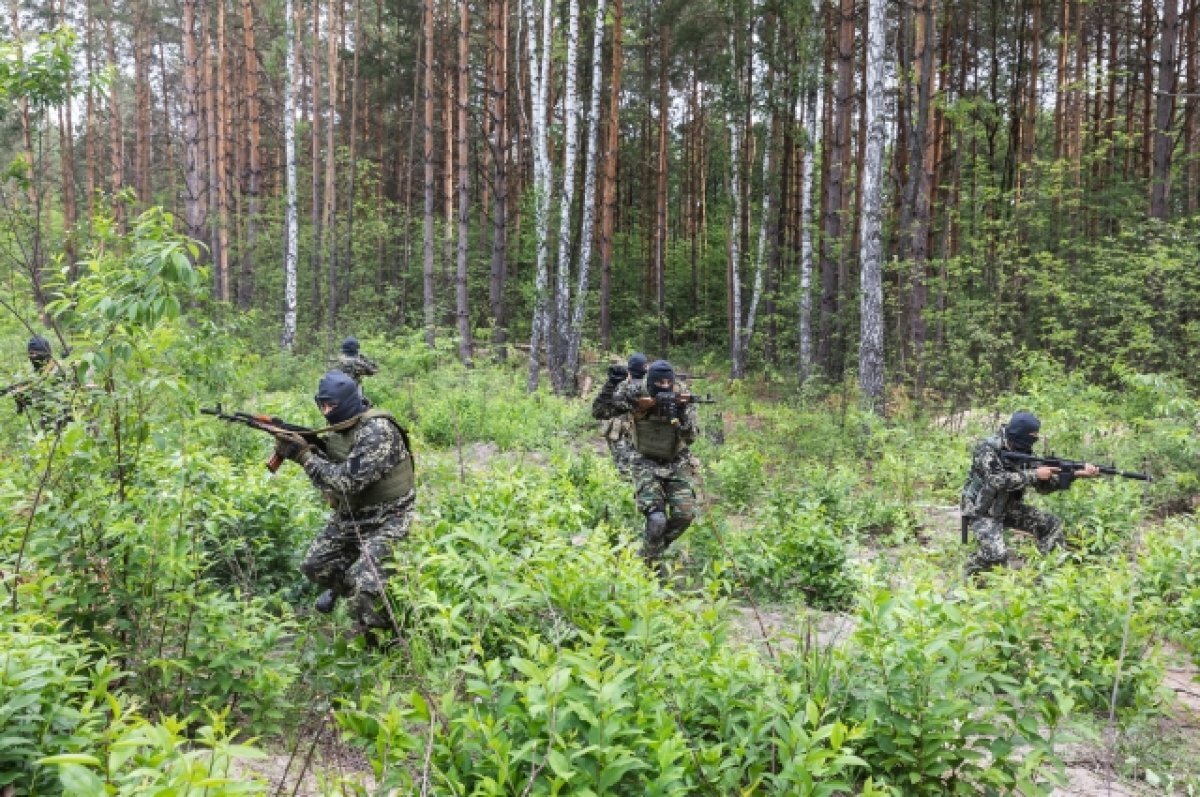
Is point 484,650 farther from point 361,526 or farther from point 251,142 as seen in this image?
point 251,142

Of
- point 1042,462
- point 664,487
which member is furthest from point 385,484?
point 1042,462

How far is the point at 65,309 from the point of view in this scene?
3541mm

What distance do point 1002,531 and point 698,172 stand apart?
24965 mm

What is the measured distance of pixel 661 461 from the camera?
677cm

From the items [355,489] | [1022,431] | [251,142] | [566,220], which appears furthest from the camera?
[251,142]

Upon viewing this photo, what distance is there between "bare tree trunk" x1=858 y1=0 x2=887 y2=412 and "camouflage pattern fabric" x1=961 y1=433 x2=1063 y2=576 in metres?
4.48

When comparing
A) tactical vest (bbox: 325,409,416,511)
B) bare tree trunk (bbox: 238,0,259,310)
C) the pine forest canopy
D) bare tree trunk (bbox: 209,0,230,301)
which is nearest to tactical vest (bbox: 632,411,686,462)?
tactical vest (bbox: 325,409,416,511)

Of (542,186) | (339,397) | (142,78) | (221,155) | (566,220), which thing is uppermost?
(142,78)

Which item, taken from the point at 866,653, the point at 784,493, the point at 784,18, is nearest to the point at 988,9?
the point at 784,18

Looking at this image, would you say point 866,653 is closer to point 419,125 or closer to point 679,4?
point 679,4

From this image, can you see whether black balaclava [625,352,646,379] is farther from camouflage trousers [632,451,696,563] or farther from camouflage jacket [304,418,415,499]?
camouflage jacket [304,418,415,499]

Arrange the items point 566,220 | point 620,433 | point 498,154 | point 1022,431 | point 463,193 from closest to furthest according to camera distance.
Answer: point 1022,431, point 620,433, point 566,220, point 463,193, point 498,154

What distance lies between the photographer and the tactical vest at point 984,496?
640 cm

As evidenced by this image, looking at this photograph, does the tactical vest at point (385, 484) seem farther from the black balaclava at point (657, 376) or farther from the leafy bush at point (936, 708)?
the leafy bush at point (936, 708)
